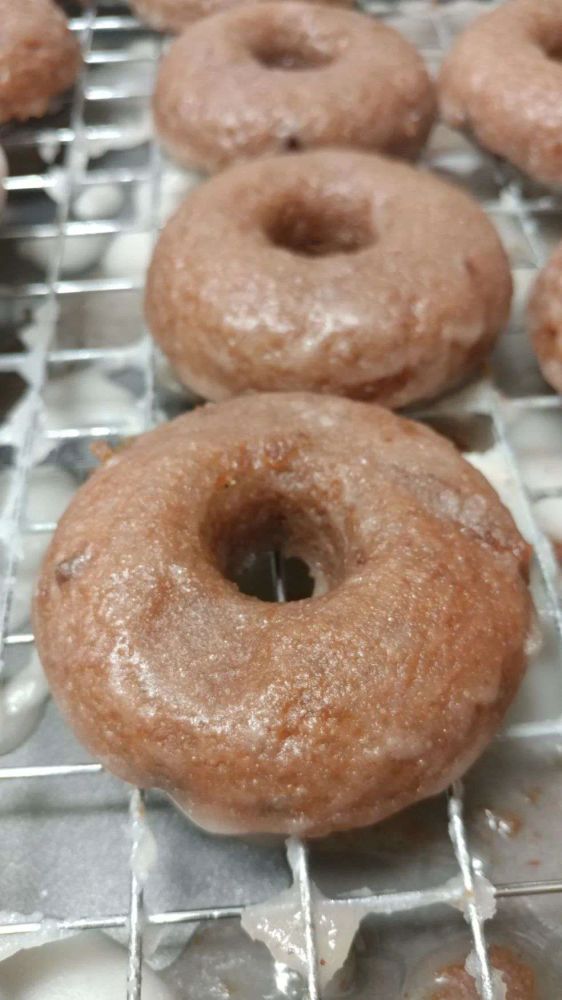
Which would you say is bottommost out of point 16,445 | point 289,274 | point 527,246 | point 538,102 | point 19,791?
point 19,791

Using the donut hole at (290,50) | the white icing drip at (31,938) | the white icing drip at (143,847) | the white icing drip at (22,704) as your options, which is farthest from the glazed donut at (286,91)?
the white icing drip at (31,938)

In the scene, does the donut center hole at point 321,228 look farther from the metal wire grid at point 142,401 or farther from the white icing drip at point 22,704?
the white icing drip at point 22,704

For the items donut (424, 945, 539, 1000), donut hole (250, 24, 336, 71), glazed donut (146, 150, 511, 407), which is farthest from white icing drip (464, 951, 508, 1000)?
donut hole (250, 24, 336, 71)

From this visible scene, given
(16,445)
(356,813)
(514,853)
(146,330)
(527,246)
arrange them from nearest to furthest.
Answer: (356,813), (514,853), (16,445), (146,330), (527,246)

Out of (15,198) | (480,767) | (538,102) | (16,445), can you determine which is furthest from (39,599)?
(538,102)

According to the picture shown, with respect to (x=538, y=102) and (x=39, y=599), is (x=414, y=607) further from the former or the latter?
(x=538, y=102)

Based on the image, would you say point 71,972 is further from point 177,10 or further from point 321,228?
point 177,10

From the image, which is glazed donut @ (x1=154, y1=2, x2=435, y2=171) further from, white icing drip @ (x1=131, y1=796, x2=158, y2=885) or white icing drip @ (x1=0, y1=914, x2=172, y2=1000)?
white icing drip @ (x1=0, y1=914, x2=172, y2=1000)
